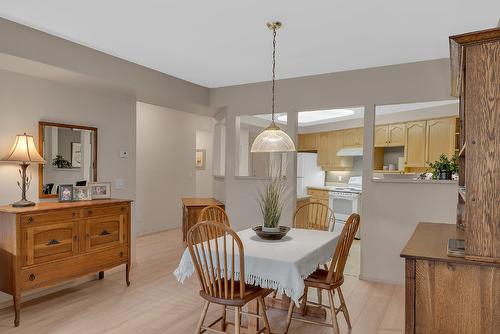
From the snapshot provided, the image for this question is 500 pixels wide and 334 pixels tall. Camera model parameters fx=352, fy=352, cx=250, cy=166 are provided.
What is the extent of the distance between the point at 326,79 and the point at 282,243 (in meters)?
2.34

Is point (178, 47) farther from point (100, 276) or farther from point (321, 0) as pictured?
point (100, 276)

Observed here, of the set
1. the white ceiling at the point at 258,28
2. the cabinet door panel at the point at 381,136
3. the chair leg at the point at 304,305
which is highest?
the white ceiling at the point at 258,28

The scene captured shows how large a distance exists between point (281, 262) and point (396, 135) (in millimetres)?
4704

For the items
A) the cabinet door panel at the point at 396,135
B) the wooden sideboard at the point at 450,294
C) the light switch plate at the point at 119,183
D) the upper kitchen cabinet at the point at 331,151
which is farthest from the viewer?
the upper kitchen cabinet at the point at 331,151

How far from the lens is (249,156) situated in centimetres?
832

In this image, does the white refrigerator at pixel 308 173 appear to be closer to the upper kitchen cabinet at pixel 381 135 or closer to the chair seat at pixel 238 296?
the upper kitchen cabinet at pixel 381 135

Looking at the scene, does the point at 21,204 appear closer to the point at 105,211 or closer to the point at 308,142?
the point at 105,211

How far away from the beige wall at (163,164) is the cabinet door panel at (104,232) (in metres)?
2.55

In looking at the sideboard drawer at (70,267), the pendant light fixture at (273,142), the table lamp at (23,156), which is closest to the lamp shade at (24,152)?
the table lamp at (23,156)

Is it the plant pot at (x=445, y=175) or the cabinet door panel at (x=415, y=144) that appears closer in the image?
the plant pot at (x=445, y=175)

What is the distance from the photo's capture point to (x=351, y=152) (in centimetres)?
697

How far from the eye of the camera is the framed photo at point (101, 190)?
12.0ft

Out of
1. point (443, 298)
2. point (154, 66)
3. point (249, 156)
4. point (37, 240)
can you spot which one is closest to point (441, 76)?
point (443, 298)

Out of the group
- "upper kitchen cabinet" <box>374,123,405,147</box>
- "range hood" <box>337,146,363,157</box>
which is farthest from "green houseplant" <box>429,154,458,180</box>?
"range hood" <box>337,146,363,157</box>
